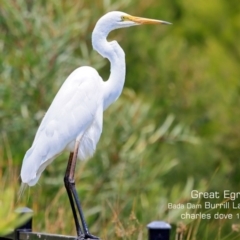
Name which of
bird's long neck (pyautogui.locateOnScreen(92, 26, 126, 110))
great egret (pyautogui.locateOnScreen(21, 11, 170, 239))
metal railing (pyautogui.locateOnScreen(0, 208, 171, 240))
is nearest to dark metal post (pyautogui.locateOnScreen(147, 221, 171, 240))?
Answer: metal railing (pyautogui.locateOnScreen(0, 208, 171, 240))

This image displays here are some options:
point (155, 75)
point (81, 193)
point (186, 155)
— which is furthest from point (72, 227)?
point (155, 75)

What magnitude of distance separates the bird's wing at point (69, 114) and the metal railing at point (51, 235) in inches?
18.0

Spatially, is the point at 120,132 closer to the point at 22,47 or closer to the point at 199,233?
the point at 22,47

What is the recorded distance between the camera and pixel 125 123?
229 inches

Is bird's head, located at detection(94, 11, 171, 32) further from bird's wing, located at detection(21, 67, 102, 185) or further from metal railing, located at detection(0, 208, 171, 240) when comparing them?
metal railing, located at detection(0, 208, 171, 240)

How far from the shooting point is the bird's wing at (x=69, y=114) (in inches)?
133

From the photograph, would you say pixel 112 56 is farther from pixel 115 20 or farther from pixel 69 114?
pixel 69 114

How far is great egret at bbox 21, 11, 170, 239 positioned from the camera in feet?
11.2

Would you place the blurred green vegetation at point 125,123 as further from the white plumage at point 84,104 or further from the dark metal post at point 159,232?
the dark metal post at point 159,232

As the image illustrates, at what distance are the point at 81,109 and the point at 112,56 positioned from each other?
0.26 meters

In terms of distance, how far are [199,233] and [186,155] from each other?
4.08 m

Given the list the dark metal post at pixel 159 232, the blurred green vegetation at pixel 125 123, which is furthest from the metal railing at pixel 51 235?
the blurred green vegetation at pixel 125 123

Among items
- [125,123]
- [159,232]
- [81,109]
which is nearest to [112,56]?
[81,109]

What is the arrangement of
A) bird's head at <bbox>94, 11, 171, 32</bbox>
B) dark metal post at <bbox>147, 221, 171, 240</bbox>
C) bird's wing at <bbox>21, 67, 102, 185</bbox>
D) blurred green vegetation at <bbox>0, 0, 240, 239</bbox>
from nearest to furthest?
dark metal post at <bbox>147, 221, 171, 240</bbox> → bird's wing at <bbox>21, 67, 102, 185</bbox> → bird's head at <bbox>94, 11, 171, 32</bbox> → blurred green vegetation at <bbox>0, 0, 240, 239</bbox>
